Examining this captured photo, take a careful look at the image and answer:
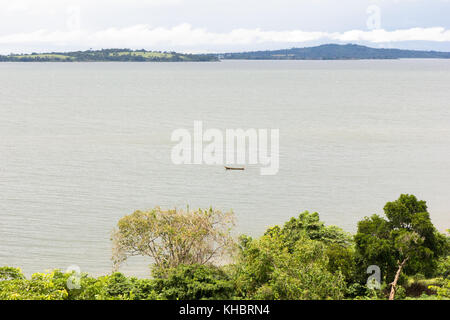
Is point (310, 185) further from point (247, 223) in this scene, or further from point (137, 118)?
point (137, 118)

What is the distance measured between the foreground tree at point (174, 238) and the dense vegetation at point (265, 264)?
47 mm

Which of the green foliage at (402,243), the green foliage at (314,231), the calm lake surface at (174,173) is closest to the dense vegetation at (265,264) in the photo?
the green foliage at (402,243)

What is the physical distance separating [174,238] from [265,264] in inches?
176

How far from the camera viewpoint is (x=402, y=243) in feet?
74.7

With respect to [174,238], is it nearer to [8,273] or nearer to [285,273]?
[285,273]

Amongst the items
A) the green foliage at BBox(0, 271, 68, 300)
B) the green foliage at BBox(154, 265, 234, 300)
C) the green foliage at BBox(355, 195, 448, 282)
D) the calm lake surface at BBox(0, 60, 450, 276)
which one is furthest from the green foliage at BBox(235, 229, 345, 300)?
the calm lake surface at BBox(0, 60, 450, 276)

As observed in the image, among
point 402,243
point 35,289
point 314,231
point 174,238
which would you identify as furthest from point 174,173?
point 35,289

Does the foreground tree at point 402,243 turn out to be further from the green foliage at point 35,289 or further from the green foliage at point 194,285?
the green foliage at point 35,289

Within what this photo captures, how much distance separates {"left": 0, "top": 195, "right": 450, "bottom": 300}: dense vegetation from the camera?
1980 cm

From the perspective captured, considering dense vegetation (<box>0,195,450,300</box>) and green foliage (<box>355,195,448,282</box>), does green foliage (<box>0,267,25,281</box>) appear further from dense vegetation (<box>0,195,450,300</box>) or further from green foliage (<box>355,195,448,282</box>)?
green foliage (<box>355,195,448,282</box>)

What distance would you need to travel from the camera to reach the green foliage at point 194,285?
1955 centimetres

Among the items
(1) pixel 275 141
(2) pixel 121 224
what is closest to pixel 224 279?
(2) pixel 121 224

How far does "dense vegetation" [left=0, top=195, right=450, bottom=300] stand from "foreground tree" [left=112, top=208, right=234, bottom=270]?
0.05 m

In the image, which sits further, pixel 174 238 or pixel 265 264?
pixel 174 238
